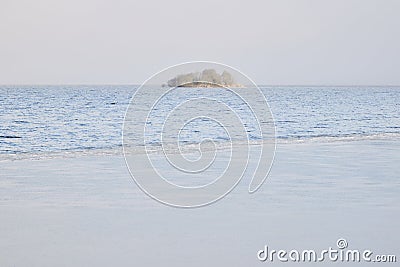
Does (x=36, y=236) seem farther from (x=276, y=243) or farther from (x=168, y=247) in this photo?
(x=276, y=243)

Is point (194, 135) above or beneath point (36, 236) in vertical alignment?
above

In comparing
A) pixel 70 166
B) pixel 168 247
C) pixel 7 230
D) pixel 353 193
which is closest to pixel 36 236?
pixel 7 230

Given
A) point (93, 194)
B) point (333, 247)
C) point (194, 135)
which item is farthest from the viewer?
point (194, 135)

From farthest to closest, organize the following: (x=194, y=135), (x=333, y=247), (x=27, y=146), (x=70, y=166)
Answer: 1. (x=194, y=135)
2. (x=27, y=146)
3. (x=70, y=166)
4. (x=333, y=247)

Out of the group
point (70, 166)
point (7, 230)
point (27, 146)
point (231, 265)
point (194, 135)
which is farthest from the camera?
point (194, 135)

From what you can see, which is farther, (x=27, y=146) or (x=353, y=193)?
(x=27, y=146)

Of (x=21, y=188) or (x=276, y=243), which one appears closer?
(x=276, y=243)

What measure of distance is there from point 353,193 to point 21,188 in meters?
5.26

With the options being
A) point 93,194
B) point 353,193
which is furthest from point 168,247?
point 353,193

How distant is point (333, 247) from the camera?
6.61m

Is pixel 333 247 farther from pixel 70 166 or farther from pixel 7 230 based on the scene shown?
pixel 70 166

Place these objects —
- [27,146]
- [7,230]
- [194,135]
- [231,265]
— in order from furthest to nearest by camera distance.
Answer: [194,135] → [27,146] → [7,230] → [231,265]

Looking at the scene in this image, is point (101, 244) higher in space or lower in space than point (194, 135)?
lower

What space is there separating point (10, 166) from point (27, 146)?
232 inches
